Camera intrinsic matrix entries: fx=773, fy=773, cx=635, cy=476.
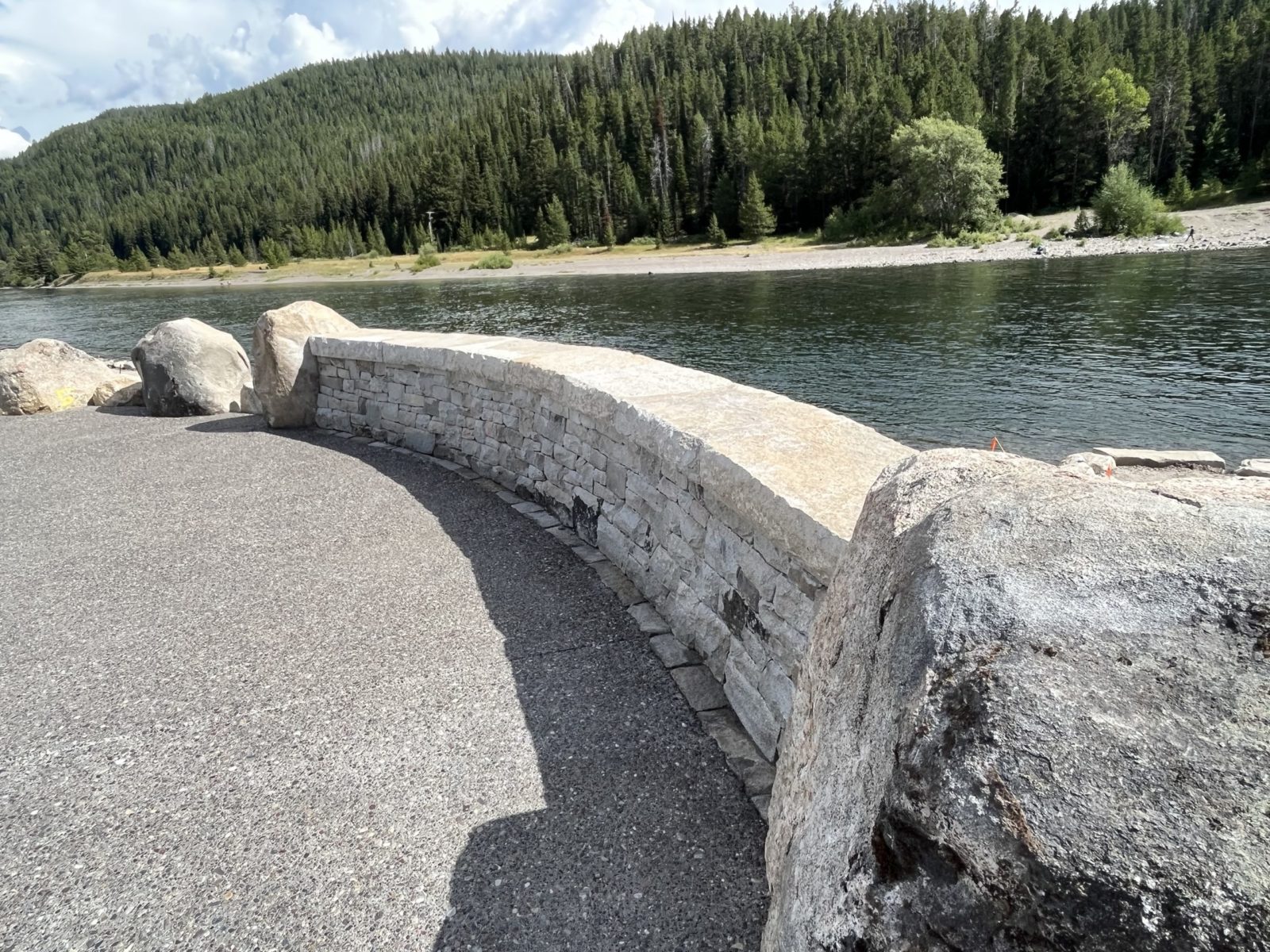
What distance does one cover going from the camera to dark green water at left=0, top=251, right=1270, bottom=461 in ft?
45.8

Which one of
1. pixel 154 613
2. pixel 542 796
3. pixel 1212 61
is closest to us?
pixel 542 796

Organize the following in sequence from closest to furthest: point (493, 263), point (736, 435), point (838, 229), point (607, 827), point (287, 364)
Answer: point (607, 827) < point (736, 435) < point (287, 364) < point (838, 229) < point (493, 263)

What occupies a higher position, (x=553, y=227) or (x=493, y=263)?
(x=553, y=227)

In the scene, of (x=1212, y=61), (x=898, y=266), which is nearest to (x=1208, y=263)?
(x=898, y=266)

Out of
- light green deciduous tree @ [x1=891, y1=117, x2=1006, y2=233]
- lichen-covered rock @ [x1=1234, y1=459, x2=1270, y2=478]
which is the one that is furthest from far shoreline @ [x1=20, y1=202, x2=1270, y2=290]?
lichen-covered rock @ [x1=1234, y1=459, x2=1270, y2=478]

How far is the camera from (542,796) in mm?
3197

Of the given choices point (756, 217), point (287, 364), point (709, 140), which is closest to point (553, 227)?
point (709, 140)

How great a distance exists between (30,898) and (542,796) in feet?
6.11

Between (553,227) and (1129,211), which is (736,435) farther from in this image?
(553,227)

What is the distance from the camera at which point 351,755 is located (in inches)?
137

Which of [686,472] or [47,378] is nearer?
[686,472]

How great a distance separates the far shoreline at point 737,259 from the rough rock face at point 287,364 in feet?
133

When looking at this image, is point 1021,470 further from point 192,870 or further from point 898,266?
point 898,266

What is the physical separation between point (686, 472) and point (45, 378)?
12.3 meters
